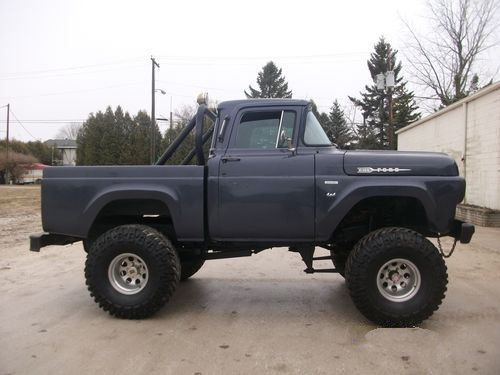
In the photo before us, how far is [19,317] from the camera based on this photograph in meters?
4.23

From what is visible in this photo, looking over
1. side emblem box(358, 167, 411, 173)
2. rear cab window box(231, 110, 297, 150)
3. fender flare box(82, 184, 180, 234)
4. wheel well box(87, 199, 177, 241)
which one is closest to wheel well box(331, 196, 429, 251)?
side emblem box(358, 167, 411, 173)

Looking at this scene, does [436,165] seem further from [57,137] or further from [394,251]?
[57,137]

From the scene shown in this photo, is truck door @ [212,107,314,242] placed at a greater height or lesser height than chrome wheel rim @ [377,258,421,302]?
greater

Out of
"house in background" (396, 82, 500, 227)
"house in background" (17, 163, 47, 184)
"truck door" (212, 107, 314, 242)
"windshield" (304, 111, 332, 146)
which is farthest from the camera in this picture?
"house in background" (17, 163, 47, 184)

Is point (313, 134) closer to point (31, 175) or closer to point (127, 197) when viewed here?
point (127, 197)

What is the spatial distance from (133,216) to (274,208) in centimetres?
175

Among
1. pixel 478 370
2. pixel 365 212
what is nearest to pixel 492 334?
pixel 478 370

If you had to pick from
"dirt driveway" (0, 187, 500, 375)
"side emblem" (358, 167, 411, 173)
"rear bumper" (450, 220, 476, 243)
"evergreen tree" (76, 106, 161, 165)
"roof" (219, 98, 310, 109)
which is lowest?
"dirt driveway" (0, 187, 500, 375)

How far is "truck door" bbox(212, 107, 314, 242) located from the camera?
416cm

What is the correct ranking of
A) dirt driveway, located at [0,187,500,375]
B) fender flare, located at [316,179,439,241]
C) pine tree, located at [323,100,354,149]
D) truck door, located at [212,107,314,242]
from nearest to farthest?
dirt driveway, located at [0,187,500,375]
fender flare, located at [316,179,439,241]
truck door, located at [212,107,314,242]
pine tree, located at [323,100,354,149]

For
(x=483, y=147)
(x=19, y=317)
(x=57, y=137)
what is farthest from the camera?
(x=57, y=137)

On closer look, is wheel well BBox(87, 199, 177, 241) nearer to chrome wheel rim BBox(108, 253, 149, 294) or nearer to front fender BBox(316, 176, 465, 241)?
chrome wheel rim BBox(108, 253, 149, 294)

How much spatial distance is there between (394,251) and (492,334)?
1.09m

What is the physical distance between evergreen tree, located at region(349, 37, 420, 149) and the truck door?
111 ft
